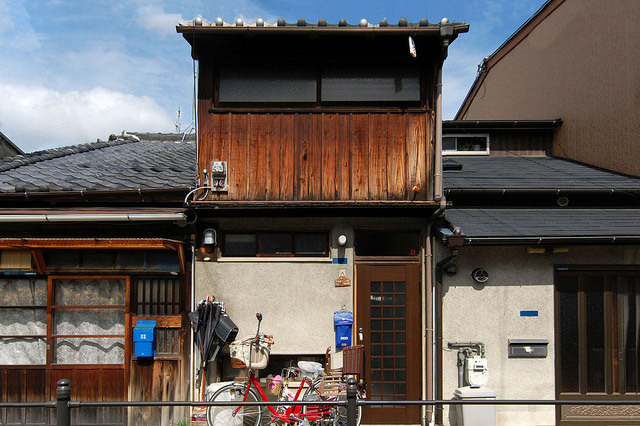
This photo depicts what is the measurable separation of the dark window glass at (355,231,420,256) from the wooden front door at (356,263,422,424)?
0.23 meters

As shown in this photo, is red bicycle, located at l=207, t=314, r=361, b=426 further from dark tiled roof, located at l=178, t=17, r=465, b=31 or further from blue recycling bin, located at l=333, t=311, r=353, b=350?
dark tiled roof, located at l=178, t=17, r=465, b=31

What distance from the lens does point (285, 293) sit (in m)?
7.42

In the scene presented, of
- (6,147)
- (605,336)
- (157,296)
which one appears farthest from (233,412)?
(6,147)

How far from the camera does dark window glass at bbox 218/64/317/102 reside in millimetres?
7551

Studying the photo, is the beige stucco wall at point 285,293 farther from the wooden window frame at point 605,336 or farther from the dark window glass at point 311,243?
the wooden window frame at point 605,336

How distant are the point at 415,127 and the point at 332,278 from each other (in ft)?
9.39

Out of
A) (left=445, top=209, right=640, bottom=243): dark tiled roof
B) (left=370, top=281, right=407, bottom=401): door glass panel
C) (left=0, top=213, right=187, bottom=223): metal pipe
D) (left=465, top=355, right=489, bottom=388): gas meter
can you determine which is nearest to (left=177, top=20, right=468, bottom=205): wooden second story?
(left=0, top=213, right=187, bottom=223): metal pipe

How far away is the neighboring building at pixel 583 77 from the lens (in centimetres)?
959

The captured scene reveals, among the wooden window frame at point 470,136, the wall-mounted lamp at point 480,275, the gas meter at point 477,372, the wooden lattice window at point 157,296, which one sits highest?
the wooden window frame at point 470,136

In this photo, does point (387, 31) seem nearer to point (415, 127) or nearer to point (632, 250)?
point (415, 127)

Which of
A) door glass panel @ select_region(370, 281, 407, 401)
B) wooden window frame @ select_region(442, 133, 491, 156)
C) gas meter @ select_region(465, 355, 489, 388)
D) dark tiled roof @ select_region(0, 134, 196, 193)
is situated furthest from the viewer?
wooden window frame @ select_region(442, 133, 491, 156)

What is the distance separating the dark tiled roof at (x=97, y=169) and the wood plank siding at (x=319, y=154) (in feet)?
2.96

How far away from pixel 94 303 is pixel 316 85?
5.17 m

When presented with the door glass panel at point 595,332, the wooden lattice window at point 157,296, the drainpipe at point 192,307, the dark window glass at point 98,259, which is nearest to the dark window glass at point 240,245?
the drainpipe at point 192,307
